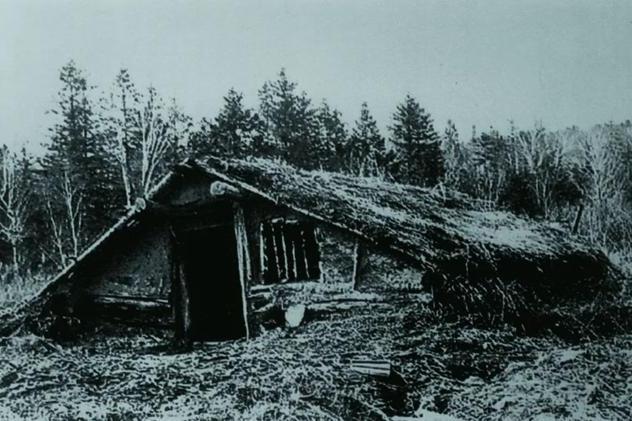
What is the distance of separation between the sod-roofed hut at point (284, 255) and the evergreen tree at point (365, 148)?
0.59 ft

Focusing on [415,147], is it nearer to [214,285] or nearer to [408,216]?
[408,216]

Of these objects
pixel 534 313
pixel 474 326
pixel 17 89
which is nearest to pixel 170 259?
pixel 17 89

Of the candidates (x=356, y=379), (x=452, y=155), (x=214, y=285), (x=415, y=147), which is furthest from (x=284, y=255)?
(x=452, y=155)

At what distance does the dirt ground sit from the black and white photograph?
0.06 ft

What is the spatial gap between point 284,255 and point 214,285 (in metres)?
2.06

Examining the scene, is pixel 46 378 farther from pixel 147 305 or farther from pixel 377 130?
pixel 377 130

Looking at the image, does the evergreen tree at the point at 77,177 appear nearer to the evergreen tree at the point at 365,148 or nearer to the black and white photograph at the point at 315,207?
the black and white photograph at the point at 315,207

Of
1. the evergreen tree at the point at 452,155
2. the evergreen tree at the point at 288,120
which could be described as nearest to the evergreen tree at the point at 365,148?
the evergreen tree at the point at 288,120

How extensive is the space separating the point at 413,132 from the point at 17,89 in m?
3.30

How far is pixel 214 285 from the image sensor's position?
7094 millimetres

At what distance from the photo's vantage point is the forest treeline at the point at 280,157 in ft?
15.9

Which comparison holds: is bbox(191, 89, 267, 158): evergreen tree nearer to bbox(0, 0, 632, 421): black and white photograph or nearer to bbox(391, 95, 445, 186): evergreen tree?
bbox(0, 0, 632, 421): black and white photograph

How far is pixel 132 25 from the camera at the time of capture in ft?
15.3

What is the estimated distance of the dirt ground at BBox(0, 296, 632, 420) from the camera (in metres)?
3.85
